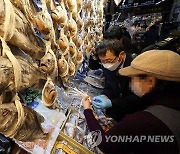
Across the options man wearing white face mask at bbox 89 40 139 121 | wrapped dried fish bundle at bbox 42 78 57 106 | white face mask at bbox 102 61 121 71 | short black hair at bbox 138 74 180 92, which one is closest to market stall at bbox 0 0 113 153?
wrapped dried fish bundle at bbox 42 78 57 106

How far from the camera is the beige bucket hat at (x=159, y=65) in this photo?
971mm

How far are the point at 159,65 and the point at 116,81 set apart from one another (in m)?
0.92

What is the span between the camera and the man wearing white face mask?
1705 mm

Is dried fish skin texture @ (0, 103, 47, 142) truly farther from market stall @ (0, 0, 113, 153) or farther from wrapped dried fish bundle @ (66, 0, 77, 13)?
wrapped dried fish bundle @ (66, 0, 77, 13)

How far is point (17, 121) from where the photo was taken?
677 mm

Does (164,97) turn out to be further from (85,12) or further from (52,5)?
(85,12)

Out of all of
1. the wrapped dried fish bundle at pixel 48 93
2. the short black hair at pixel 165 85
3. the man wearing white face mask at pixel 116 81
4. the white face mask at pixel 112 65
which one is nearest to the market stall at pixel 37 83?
the wrapped dried fish bundle at pixel 48 93

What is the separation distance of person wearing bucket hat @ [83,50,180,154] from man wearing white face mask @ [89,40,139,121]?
585 millimetres

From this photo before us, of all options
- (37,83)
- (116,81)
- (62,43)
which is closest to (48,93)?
(37,83)

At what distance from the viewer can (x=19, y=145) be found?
0.96 metres

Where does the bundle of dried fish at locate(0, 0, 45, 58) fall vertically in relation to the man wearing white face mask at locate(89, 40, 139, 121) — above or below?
above

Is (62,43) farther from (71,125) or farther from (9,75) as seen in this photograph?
(9,75)

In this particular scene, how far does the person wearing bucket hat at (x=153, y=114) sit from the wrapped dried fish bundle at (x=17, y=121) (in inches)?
15.8

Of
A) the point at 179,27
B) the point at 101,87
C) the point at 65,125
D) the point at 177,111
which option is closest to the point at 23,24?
the point at 65,125
